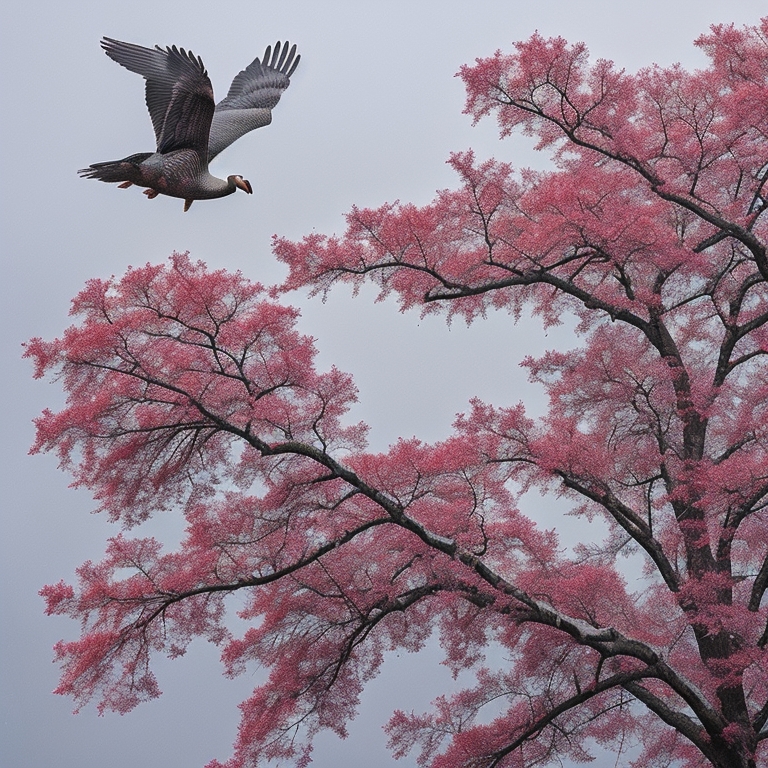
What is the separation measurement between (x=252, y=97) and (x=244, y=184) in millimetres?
2429

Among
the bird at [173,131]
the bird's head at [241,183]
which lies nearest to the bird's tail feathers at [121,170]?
the bird at [173,131]

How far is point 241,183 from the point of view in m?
8.29

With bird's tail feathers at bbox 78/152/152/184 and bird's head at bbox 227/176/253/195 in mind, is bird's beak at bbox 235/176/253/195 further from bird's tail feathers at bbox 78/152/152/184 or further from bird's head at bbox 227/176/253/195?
bird's tail feathers at bbox 78/152/152/184

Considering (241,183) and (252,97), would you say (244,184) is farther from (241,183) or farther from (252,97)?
(252,97)

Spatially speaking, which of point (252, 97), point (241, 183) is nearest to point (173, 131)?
point (241, 183)

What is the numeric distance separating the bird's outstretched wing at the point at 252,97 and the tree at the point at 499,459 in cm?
122

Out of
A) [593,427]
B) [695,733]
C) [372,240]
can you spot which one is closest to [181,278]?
[372,240]

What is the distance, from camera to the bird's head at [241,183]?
8250 millimetres

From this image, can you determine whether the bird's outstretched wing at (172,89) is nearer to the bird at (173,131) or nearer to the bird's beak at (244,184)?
the bird at (173,131)

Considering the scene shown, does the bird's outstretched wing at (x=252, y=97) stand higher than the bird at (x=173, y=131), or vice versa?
the bird's outstretched wing at (x=252, y=97)

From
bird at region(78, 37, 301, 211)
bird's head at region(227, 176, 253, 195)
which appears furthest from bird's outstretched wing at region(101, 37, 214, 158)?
bird's head at region(227, 176, 253, 195)

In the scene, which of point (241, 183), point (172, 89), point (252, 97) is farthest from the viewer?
point (252, 97)

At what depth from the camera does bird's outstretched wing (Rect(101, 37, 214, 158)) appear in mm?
7215

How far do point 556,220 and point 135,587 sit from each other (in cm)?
460
